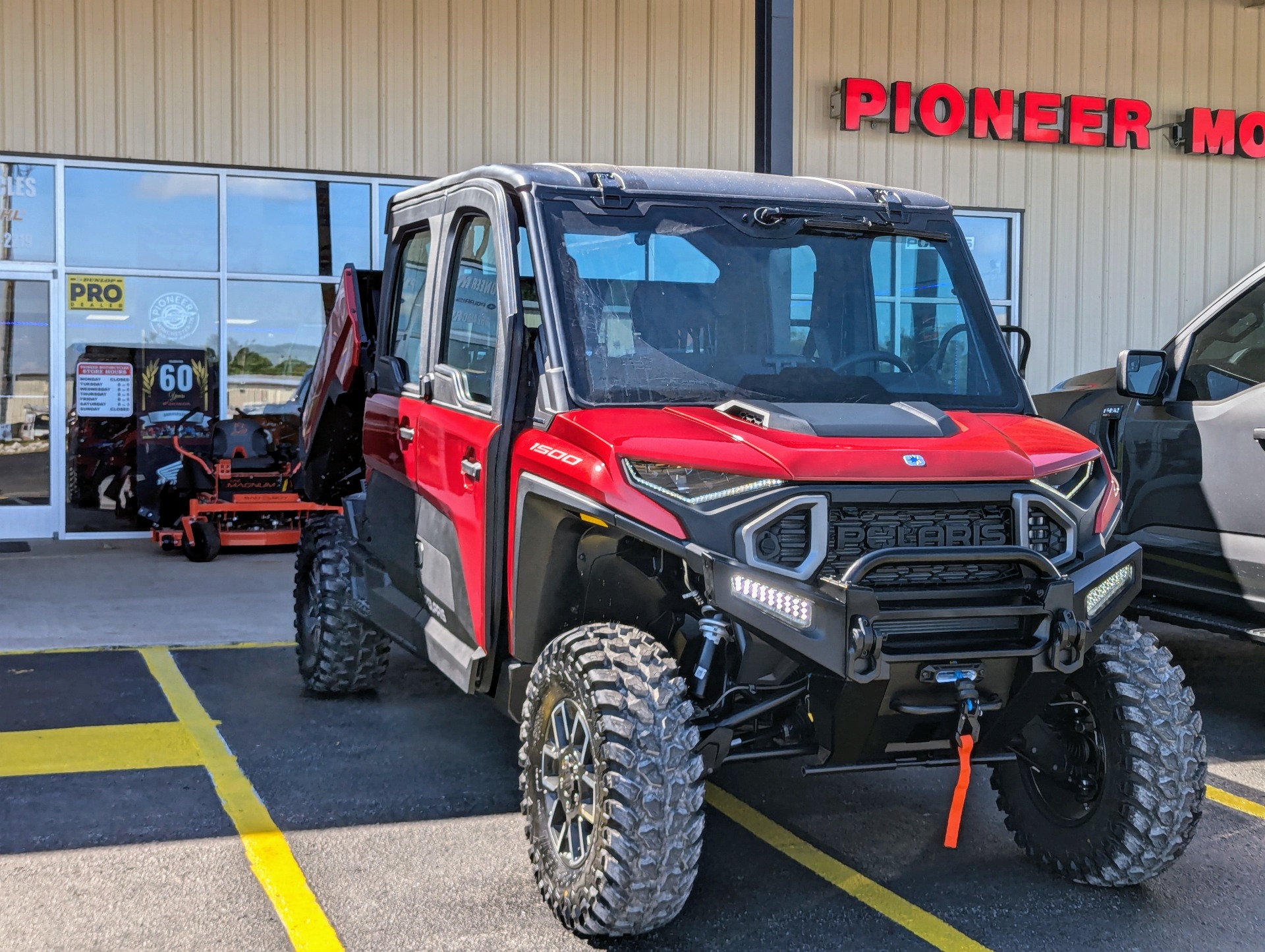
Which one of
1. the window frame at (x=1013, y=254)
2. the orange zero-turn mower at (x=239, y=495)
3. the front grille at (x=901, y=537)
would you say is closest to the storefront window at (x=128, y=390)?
the orange zero-turn mower at (x=239, y=495)

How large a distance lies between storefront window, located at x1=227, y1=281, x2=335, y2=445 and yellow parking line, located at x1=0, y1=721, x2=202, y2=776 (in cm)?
688

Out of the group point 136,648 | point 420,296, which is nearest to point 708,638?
point 420,296

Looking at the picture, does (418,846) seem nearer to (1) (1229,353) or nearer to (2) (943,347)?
(2) (943,347)

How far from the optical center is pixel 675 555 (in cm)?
348

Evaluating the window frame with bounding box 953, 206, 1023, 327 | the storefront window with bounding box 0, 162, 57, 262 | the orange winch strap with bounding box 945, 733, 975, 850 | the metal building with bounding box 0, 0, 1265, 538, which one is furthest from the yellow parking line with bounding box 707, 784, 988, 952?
the window frame with bounding box 953, 206, 1023, 327

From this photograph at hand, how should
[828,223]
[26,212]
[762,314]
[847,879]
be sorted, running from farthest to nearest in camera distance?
1. [26,212]
2. [828,223]
3. [762,314]
4. [847,879]

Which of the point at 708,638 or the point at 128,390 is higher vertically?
the point at 128,390

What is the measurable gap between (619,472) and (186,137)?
32.3 feet

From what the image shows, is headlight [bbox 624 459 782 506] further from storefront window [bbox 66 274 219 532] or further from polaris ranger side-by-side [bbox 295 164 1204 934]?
storefront window [bbox 66 274 219 532]

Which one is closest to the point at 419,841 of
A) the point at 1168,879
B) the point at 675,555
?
the point at 675,555

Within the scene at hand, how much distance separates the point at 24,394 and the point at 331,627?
7.48 metres

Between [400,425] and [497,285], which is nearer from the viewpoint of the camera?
[497,285]

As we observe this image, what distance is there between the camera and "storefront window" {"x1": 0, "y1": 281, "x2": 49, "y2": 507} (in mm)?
11828

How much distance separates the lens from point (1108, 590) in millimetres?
3533
